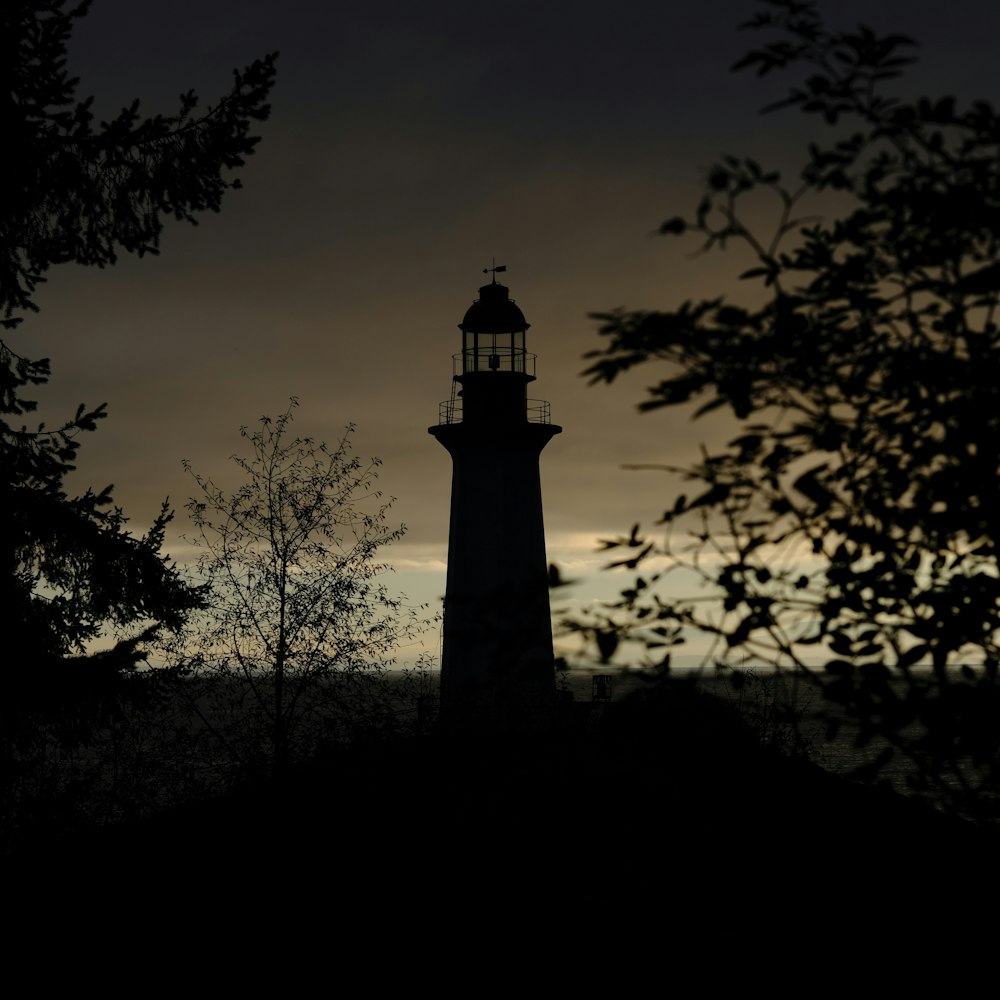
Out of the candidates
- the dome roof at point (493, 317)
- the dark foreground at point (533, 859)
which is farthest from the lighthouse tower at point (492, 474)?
the dark foreground at point (533, 859)

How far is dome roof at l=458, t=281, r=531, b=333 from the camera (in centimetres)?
2853

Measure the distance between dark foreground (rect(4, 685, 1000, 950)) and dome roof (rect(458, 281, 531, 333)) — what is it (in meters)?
13.2

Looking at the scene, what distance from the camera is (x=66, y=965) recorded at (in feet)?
31.2

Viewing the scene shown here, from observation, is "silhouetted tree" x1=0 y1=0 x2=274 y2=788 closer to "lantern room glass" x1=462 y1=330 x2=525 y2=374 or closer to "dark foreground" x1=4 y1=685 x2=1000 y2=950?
→ "dark foreground" x1=4 y1=685 x2=1000 y2=950

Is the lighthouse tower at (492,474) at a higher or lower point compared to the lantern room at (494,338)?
lower

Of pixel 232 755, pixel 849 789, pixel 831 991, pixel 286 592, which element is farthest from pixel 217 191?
pixel 849 789

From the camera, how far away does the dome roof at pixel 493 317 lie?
28531 mm

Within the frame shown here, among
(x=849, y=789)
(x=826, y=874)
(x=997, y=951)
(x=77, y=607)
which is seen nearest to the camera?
(x=997, y=951)

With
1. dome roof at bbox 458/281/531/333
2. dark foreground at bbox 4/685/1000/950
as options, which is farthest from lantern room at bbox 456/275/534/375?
dark foreground at bbox 4/685/1000/950

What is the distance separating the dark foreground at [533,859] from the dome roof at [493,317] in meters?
13.2

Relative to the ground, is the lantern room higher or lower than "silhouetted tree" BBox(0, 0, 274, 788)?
higher

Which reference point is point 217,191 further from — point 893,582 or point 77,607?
point 893,582

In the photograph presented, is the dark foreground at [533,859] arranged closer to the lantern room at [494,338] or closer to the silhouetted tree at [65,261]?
the silhouetted tree at [65,261]

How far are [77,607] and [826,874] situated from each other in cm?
969
